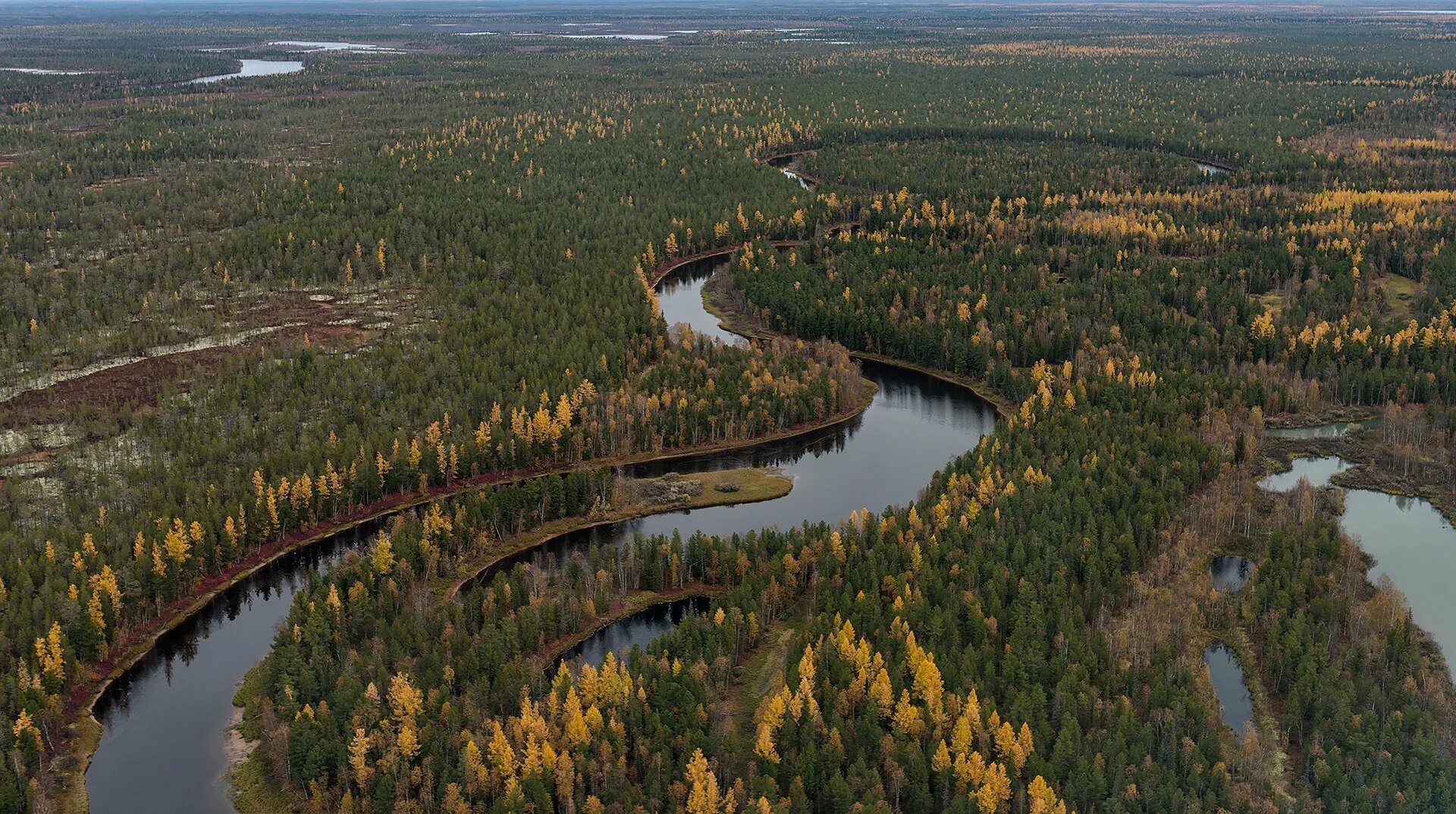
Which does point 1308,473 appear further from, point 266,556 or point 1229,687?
point 266,556

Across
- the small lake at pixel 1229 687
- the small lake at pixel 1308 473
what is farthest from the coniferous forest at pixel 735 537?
the small lake at pixel 1308 473

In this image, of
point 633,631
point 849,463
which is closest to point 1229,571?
point 849,463

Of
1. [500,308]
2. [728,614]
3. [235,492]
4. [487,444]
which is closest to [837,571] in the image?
[728,614]

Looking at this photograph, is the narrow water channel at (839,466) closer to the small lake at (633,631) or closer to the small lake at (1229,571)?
the small lake at (633,631)

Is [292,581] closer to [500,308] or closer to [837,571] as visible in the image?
[837,571]

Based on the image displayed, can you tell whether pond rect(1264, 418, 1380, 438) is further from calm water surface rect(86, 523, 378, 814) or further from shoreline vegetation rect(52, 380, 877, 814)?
calm water surface rect(86, 523, 378, 814)

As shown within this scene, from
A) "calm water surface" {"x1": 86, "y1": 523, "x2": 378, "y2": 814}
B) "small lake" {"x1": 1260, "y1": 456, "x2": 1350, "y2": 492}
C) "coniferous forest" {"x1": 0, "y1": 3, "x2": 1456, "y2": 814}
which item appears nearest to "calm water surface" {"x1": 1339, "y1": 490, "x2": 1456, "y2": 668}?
"coniferous forest" {"x1": 0, "y1": 3, "x2": 1456, "y2": 814}
